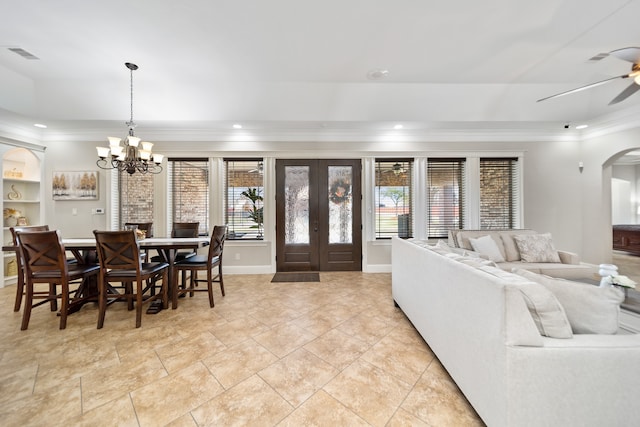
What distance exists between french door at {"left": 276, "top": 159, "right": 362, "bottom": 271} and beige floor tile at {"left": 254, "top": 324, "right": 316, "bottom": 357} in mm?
2143

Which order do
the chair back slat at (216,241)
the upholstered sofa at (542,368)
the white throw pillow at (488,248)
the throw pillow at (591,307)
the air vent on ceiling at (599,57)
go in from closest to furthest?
the upholstered sofa at (542,368), the throw pillow at (591,307), the air vent on ceiling at (599,57), the chair back slat at (216,241), the white throw pillow at (488,248)

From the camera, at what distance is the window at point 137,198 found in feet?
14.6

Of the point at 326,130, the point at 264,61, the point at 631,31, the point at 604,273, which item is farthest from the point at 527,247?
the point at 264,61

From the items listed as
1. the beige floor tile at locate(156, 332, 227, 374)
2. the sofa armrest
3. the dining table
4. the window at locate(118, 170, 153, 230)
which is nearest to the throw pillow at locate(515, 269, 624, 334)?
the beige floor tile at locate(156, 332, 227, 374)

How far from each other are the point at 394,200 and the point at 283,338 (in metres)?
3.33

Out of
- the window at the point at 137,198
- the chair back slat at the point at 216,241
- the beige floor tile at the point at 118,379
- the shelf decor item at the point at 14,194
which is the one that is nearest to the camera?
the beige floor tile at the point at 118,379

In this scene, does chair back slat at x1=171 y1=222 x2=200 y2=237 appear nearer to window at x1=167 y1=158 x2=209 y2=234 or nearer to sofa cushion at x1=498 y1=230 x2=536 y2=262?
window at x1=167 y1=158 x2=209 y2=234

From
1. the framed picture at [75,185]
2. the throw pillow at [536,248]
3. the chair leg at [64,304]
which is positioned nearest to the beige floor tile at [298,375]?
the chair leg at [64,304]

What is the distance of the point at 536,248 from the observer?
3338mm

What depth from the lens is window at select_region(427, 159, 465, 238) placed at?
459cm

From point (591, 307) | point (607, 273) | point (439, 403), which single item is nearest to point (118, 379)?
point (439, 403)

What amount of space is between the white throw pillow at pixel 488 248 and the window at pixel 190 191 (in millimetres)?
4597

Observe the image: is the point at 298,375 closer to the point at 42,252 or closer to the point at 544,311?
the point at 544,311

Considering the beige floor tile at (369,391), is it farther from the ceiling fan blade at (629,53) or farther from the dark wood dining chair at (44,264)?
the ceiling fan blade at (629,53)
